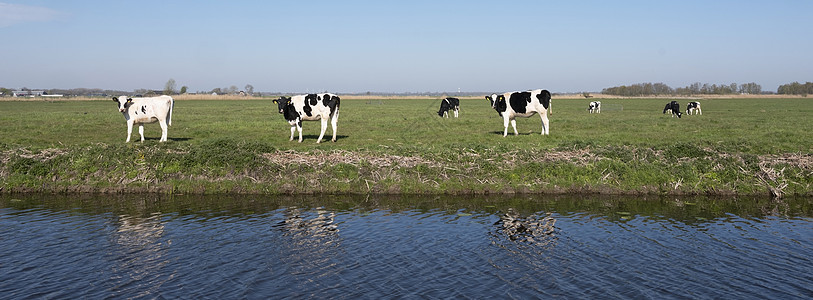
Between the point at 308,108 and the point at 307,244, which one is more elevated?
the point at 308,108

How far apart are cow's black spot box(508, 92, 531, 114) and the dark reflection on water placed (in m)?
14.6

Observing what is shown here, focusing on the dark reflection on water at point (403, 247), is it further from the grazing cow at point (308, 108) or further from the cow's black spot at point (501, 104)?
the cow's black spot at point (501, 104)

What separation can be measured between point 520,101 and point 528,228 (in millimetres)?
18760

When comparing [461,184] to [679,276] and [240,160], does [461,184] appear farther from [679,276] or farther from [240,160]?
[679,276]

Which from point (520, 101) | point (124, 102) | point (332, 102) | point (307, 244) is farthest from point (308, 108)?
point (307, 244)

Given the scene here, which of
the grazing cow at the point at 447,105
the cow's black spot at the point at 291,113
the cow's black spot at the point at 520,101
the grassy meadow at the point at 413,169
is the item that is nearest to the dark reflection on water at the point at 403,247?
the grassy meadow at the point at 413,169

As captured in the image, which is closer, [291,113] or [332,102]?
[291,113]

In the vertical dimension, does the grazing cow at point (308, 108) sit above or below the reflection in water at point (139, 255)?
above

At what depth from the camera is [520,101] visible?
32.8m

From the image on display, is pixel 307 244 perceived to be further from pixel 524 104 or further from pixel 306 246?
pixel 524 104

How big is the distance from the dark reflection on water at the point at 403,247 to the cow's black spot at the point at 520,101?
47.9 ft

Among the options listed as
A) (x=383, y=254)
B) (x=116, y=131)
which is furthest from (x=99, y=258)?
(x=116, y=131)

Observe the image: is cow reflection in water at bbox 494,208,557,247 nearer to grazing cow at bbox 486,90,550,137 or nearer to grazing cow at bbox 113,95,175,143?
grazing cow at bbox 486,90,550,137

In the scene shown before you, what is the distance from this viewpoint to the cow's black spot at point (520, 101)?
32.7 metres
